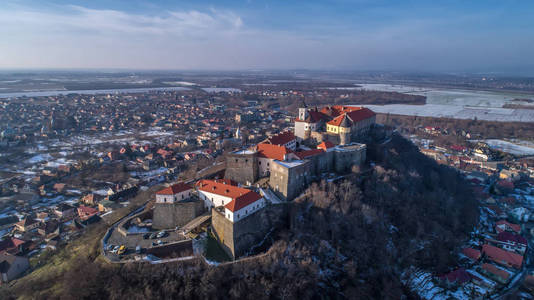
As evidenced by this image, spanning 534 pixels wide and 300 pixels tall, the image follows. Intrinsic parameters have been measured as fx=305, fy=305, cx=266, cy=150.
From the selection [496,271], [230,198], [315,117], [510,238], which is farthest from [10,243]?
[510,238]

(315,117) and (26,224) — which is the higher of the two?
(315,117)

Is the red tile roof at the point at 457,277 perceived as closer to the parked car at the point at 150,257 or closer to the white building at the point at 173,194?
the white building at the point at 173,194

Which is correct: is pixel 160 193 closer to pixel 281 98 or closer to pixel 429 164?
pixel 429 164

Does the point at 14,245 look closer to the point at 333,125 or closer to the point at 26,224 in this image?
the point at 26,224

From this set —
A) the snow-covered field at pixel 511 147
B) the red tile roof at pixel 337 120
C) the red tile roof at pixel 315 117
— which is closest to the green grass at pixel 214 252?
the red tile roof at pixel 315 117

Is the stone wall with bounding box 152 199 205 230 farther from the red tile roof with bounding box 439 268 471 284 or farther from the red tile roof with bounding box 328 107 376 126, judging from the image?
the red tile roof with bounding box 439 268 471 284

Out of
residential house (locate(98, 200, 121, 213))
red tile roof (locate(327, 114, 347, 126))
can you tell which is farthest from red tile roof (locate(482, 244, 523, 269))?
residential house (locate(98, 200, 121, 213))
